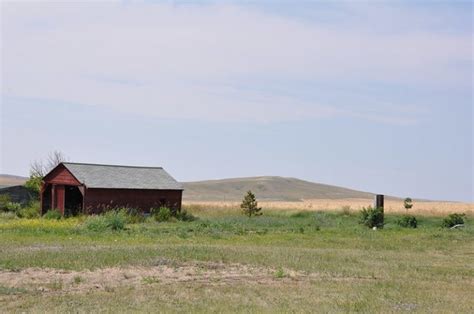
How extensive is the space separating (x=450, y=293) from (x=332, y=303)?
11.4 ft

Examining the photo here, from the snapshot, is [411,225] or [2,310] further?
[411,225]

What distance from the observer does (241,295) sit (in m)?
15.0

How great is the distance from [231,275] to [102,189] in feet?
97.8

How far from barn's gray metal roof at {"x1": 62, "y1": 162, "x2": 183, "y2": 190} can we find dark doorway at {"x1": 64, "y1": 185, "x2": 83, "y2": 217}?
1.65 meters

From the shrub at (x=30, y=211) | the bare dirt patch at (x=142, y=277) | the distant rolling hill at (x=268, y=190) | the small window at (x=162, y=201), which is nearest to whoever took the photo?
the bare dirt patch at (x=142, y=277)

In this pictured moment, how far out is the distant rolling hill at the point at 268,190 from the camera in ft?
540

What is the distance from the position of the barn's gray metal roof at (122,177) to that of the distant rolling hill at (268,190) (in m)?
99.8

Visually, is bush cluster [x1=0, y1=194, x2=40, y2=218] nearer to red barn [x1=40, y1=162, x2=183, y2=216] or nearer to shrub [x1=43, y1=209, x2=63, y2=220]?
red barn [x1=40, y1=162, x2=183, y2=216]

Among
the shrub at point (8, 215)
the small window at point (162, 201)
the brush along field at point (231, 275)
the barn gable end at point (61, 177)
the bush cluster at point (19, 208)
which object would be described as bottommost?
the brush along field at point (231, 275)

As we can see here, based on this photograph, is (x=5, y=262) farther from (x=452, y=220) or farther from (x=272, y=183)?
(x=272, y=183)

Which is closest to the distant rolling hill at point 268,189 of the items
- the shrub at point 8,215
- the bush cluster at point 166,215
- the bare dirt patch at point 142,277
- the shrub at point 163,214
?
the bush cluster at point 166,215

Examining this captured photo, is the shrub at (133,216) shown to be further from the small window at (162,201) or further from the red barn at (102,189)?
the small window at (162,201)

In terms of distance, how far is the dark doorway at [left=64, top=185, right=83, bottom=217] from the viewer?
48.1 meters

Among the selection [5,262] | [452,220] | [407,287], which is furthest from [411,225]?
[5,262]
